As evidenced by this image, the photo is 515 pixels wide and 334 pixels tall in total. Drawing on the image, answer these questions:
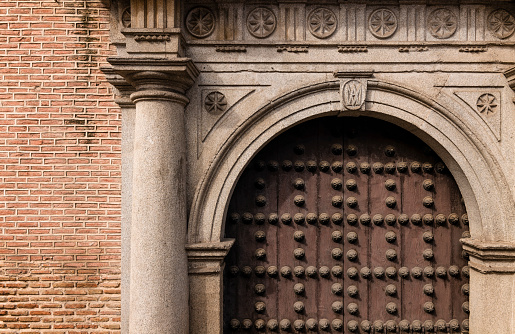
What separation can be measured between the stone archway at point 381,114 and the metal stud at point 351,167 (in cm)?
52

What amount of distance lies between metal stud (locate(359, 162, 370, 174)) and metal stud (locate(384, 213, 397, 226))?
0.44 metres

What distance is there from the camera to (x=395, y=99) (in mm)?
3357

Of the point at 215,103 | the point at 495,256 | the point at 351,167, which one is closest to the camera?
the point at 495,256

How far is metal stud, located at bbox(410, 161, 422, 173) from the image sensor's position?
3662mm

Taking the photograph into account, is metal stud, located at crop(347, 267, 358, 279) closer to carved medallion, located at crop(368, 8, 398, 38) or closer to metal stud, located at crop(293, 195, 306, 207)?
metal stud, located at crop(293, 195, 306, 207)

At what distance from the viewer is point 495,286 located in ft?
10.8

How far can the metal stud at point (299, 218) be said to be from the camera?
3621 mm

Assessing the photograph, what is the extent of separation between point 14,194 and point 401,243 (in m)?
3.45

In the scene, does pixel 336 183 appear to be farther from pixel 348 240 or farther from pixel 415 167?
pixel 415 167

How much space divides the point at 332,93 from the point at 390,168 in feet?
3.00

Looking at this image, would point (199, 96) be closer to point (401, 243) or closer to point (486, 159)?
point (401, 243)

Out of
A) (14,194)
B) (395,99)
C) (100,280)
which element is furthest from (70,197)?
(395,99)

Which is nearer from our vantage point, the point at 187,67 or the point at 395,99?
the point at 187,67

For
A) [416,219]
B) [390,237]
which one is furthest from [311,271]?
[416,219]
